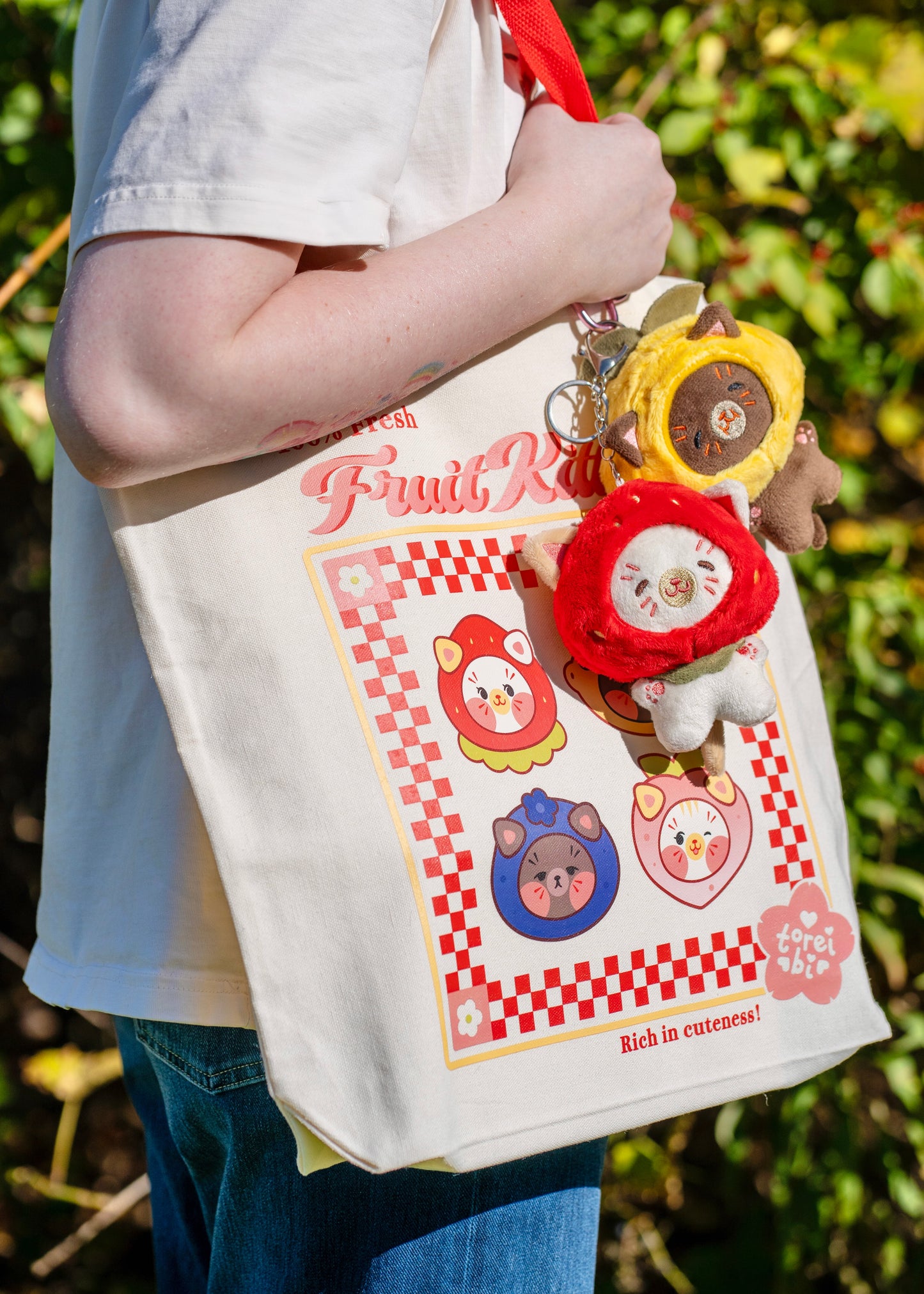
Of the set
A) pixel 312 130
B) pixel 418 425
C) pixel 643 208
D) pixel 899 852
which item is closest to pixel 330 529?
pixel 418 425

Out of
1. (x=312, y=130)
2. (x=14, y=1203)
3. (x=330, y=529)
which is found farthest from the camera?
(x=14, y=1203)

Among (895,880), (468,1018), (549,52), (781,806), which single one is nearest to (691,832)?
(781,806)

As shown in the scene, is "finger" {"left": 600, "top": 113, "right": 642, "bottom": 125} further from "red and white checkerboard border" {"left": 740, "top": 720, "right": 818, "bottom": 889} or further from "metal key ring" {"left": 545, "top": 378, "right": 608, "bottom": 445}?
"red and white checkerboard border" {"left": 740, "top": 720, "right": 818, "bottom": 889}

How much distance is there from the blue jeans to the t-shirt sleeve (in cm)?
48

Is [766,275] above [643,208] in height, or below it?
below

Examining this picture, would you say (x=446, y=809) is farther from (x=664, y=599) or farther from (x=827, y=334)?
(x=827, y=334)

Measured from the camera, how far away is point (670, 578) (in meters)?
0.60

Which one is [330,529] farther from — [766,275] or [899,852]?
[899,852]

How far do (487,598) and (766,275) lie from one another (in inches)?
37.1

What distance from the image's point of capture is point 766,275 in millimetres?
1318

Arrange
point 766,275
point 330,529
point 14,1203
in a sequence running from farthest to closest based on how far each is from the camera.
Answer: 1. point 14,1203
2. point 766,275
3. point 330,529

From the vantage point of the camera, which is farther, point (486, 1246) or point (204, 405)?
point (486, 1246)

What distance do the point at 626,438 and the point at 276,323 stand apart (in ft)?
0.82

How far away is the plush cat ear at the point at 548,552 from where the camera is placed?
61cm
